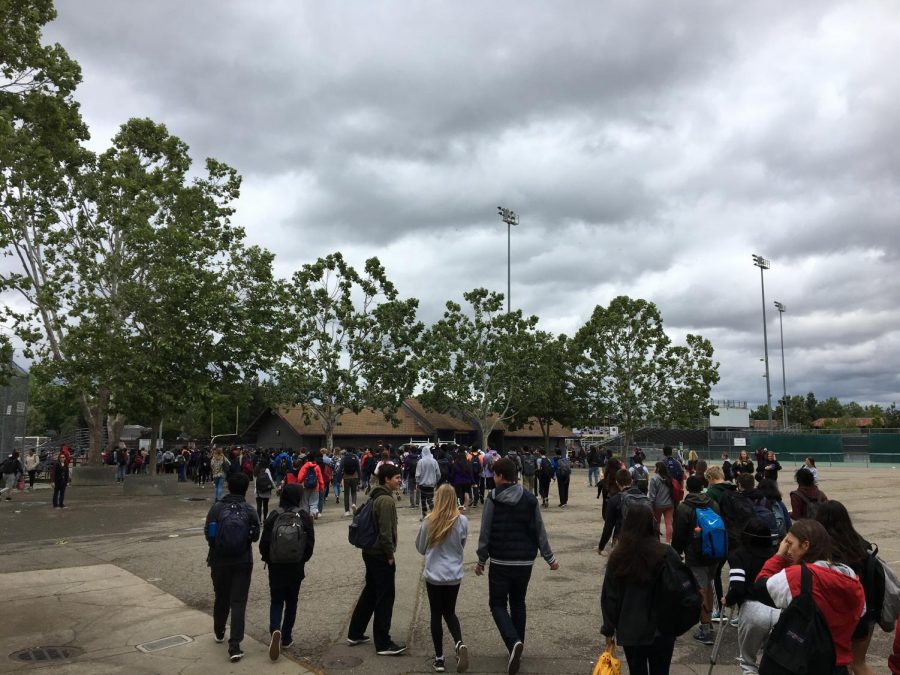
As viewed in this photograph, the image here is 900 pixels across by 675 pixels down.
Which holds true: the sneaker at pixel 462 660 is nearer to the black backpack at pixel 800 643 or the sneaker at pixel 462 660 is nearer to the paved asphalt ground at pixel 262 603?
the paved asphalt ground at pixel 262 603

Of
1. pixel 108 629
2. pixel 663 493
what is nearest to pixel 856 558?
pixel 663 493

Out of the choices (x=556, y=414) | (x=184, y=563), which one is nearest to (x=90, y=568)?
(x=184, y=563)

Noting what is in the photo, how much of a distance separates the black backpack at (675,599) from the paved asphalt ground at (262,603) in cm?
194

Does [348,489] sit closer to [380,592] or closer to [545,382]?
[380,592]

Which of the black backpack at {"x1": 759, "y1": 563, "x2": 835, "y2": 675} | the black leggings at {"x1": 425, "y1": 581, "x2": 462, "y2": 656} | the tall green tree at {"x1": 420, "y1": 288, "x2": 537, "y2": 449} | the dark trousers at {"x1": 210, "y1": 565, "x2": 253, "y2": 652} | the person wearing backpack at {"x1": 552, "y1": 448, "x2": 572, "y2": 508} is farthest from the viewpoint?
the tall green tree at {"x1": 420, "y1": 288, "x2": 537, "y2": 449}

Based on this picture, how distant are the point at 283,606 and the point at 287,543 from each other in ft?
2.62

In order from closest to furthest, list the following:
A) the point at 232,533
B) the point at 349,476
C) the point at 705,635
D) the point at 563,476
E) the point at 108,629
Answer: the point at 232,533 < the point at 705,635 < the point at 108,629 < the point at 349,476 < the point at 563,476

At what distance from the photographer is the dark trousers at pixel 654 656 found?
4168 mm

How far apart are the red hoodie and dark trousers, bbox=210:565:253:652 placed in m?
4.51

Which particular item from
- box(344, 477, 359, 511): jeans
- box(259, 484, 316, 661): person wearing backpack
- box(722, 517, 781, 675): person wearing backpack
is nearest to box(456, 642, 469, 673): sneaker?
box(259, 484, 316, 661): person wearing backpack

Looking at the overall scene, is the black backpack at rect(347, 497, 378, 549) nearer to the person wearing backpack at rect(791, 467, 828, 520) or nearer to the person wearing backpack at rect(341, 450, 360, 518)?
the person wearing backpack at rect(791, 467, 828, 520)

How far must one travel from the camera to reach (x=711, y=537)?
617cm

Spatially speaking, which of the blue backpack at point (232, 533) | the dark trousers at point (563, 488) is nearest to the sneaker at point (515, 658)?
the blue backpack at point (232, 533)

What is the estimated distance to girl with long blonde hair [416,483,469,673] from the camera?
555 centimetres
